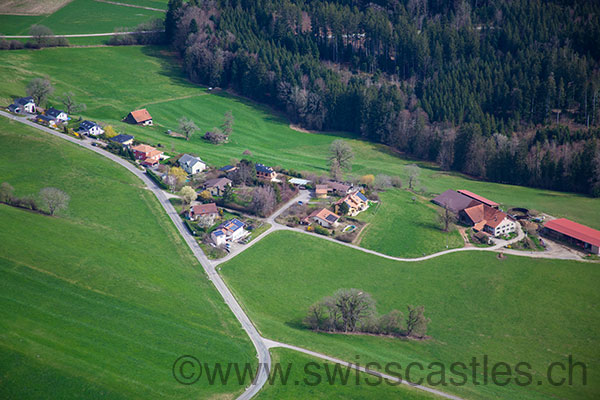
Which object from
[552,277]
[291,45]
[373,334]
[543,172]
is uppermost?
[291,45]

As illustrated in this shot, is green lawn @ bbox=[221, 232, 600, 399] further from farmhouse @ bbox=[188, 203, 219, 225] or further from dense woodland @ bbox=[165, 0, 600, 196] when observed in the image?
dense woodland @ bbox=[165, 0, 600, 196]

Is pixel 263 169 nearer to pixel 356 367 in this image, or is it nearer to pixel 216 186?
pixel 216 186

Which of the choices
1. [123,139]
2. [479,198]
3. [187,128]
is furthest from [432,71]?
[123,139]

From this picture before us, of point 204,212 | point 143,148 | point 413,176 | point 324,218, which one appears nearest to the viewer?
point 204,212

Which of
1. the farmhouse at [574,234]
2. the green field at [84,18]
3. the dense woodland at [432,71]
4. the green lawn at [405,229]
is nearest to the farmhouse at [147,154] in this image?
the green lawn at [405,229]

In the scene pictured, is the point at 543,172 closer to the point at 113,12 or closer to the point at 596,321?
the point at 596,321

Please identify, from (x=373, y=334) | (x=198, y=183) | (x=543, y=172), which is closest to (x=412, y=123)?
(x=543, y=172)

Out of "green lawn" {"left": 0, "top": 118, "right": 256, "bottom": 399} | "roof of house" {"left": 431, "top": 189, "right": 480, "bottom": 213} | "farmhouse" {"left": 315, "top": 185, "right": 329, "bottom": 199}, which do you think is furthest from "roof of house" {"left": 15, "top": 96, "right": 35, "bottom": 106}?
"roof of house" {"left": 431, "top": 189, "right": 480, "bottom": 213}
